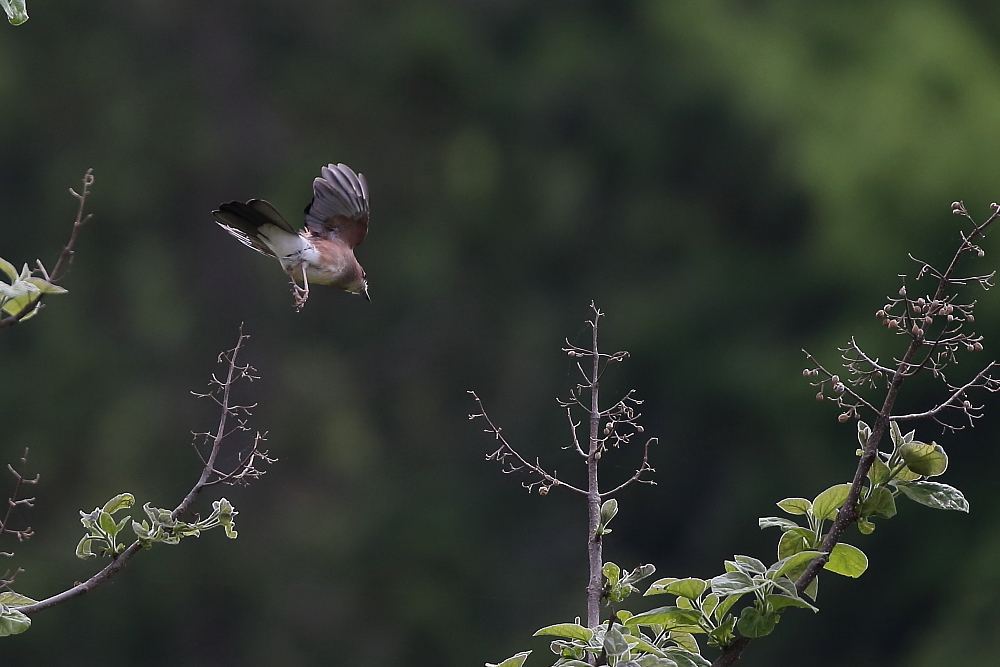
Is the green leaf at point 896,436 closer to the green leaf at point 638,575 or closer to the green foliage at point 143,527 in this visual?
the green leaf at point 638,575

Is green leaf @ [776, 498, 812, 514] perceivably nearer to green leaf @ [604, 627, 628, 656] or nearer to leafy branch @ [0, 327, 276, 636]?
green leaf @ [604, 627, 628, 656]

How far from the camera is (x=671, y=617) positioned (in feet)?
3.19

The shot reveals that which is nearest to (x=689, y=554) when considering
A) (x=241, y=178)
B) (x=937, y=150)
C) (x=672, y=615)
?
(x=937, y=150)

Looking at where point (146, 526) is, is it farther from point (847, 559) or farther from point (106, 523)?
point (847, 559)

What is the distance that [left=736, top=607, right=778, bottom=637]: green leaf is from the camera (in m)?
0.92

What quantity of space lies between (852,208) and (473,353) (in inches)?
68.5

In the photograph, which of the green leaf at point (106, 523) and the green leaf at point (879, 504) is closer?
the green leaf at point (879, 504)

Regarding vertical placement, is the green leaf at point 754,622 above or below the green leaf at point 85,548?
below

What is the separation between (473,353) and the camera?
16.9ft

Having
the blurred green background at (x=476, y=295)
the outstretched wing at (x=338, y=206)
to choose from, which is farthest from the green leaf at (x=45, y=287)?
the blurred green background at (x=476, y=295)

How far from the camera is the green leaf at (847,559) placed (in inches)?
38.1

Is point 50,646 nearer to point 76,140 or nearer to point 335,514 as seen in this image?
point 335,514

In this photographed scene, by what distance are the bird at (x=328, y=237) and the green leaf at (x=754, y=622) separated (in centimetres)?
82

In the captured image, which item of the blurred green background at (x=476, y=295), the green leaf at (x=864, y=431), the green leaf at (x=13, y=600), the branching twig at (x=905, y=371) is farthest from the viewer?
the blurred green background at (x=476, y=295)
